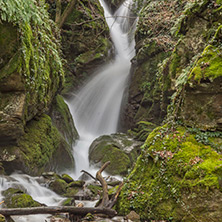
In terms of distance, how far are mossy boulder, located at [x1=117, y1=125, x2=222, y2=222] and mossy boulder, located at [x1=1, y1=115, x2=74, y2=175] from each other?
158 inches

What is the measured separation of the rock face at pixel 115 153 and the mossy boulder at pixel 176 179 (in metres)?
5.84

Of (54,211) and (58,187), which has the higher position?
(54,211)

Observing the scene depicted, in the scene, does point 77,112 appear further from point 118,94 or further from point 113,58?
point 113,58

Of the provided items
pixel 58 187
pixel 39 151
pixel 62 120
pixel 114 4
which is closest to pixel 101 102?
pixel 62 120

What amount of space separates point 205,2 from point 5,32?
20.0 ft

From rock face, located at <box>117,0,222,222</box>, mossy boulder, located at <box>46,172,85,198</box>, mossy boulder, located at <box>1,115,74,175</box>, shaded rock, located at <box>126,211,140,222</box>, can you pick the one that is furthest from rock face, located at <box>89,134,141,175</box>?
shaded rock, located at <box>126,211,140,222</box>

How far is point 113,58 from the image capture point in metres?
22.6

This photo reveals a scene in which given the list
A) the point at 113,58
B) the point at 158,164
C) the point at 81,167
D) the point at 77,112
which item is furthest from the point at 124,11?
the point at 158,164

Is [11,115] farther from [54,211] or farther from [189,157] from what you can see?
[189,157]

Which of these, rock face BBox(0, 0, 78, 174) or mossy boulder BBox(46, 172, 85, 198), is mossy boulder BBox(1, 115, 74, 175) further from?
mossy boulder BBox(46, 172, 85, 198)

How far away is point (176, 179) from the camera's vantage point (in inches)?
163

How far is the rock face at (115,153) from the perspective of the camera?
10812 millimetres

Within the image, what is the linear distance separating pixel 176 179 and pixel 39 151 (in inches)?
225

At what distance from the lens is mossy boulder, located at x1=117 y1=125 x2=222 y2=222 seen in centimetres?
365
